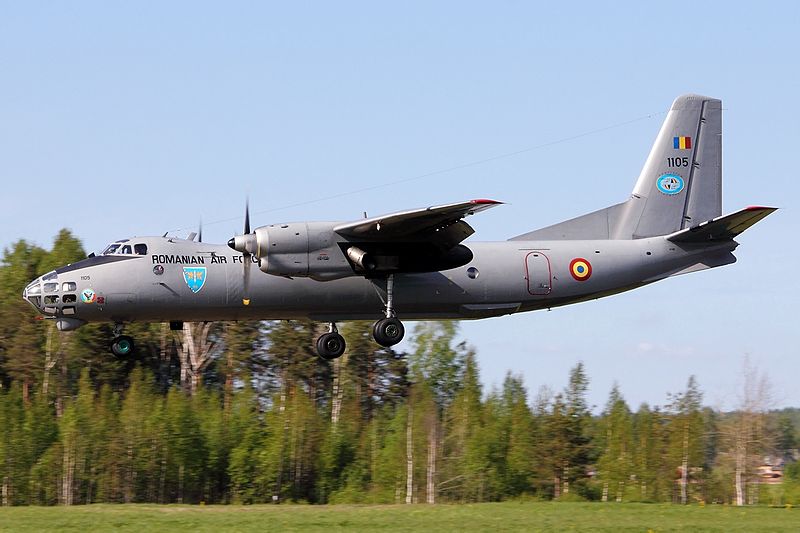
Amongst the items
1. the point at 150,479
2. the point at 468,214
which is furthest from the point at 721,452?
the point at 468,214

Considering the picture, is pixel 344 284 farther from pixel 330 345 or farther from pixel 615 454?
pixel 615 454

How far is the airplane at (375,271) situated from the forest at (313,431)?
23.5 meters

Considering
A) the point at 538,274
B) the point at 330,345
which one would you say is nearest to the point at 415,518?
the point at 330,345

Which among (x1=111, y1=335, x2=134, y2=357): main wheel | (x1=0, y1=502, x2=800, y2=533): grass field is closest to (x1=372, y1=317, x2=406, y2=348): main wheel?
(x1=0, y1=502, x2=800, y2=533): grass field

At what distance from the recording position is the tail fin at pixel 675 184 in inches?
987

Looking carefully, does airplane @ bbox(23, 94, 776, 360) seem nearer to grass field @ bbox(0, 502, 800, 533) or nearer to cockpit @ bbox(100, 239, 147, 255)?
cockpit @ bbox(100, 239, 147, 255)

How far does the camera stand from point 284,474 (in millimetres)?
46938

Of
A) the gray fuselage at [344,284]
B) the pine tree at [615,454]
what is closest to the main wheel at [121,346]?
the gray fuselage at [344,284]

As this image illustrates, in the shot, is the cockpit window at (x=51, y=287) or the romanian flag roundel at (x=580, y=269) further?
the romanian flag roundel at (x=580, y=269)

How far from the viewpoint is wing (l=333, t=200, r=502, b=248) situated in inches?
798

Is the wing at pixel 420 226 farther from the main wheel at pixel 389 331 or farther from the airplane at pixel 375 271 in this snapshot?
the main wheel at pixel 389 331

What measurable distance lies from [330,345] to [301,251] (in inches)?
113

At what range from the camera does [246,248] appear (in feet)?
69.3

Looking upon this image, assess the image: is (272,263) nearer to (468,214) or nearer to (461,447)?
(468,214)
